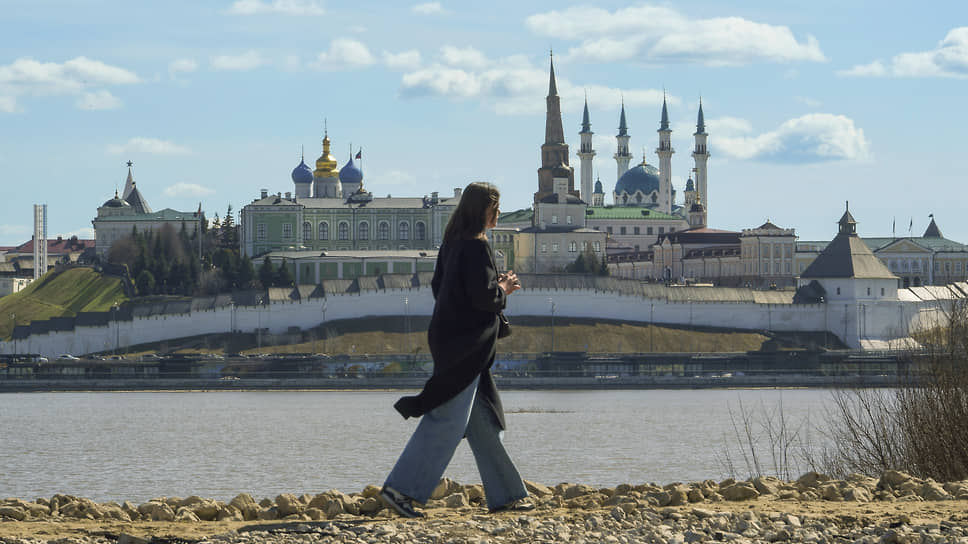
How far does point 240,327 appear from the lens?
66438mm

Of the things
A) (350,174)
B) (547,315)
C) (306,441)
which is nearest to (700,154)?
(350,174)

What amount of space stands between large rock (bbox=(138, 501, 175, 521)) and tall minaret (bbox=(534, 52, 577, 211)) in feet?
324

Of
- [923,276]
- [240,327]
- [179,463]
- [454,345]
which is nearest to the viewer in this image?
[454,345]

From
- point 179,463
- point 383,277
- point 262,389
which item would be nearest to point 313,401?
point 262,389

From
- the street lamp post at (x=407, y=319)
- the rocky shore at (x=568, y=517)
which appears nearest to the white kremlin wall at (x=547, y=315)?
the street lamp post at (x=407, y=319)

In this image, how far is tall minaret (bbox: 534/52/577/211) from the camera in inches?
4213

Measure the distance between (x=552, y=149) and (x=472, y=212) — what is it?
100442mm

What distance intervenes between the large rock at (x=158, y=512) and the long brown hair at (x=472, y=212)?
1886 mm

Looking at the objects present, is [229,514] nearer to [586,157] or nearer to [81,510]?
[81,510]

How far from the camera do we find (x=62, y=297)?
265 feet

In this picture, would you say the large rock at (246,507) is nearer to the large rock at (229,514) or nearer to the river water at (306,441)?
the large rock at (229,514)

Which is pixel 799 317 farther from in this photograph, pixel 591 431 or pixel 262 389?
pixel 591 431

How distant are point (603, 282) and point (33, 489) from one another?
51163mm

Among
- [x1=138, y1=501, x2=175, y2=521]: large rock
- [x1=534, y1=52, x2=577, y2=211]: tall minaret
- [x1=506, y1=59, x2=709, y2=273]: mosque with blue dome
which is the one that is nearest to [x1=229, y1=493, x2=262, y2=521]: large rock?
[x1=138, y1=501, x2=175, y2=521]: large rock
